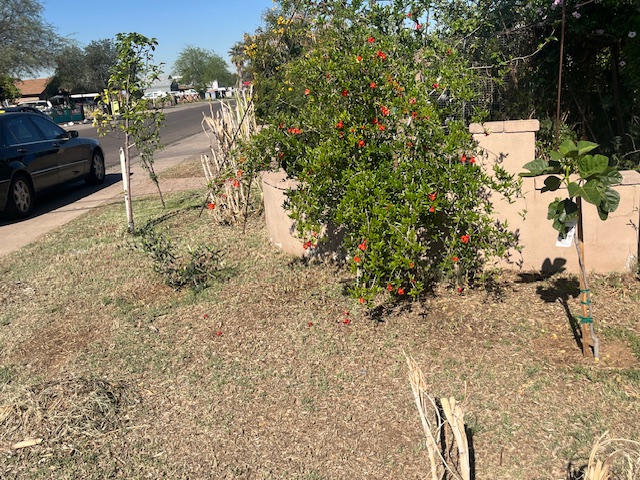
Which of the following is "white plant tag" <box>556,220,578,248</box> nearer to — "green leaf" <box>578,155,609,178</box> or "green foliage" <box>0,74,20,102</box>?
"green leaf" <box>578,155,609,178</box>

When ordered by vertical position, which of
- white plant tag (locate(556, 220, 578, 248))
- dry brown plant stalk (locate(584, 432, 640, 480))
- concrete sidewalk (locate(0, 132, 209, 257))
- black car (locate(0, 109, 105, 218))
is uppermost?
black car (locate(0, 109, 105, 218))

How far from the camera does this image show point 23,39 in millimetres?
52281

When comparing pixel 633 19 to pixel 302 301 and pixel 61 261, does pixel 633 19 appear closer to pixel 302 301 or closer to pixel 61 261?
pixel 302 301

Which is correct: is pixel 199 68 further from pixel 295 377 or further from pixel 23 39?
pixel 295 377

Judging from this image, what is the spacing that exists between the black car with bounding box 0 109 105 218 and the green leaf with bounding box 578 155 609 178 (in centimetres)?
850

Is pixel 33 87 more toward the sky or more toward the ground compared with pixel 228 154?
more toward the sky

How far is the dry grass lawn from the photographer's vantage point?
344cm

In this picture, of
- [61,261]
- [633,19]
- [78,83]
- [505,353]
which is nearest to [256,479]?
[505,353]

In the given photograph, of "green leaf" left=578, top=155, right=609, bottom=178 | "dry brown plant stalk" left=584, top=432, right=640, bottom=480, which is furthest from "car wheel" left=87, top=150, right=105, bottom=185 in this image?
"dry brown plant stalk" left=584, top=432, right=640, bottom=480

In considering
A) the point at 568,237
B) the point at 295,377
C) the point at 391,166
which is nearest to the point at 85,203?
the point at 391,166

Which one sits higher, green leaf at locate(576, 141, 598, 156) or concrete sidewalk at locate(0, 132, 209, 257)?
green leaf at locate(576, 141, 598, 156)

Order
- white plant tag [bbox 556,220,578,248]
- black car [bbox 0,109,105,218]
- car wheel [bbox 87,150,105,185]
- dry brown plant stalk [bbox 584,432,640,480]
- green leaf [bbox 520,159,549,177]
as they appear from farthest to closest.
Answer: car wheel [bbox 87,150,105,185]
black car [bbox 0,109,105,218]
white plant tag [bbox 556,220,578,248]
green leaf [bbox 520,159,549,177]
dry brown plant stalk [bbox 584,432,640,480]

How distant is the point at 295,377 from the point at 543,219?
2.54 meters

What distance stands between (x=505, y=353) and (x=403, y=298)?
3.74 ft
